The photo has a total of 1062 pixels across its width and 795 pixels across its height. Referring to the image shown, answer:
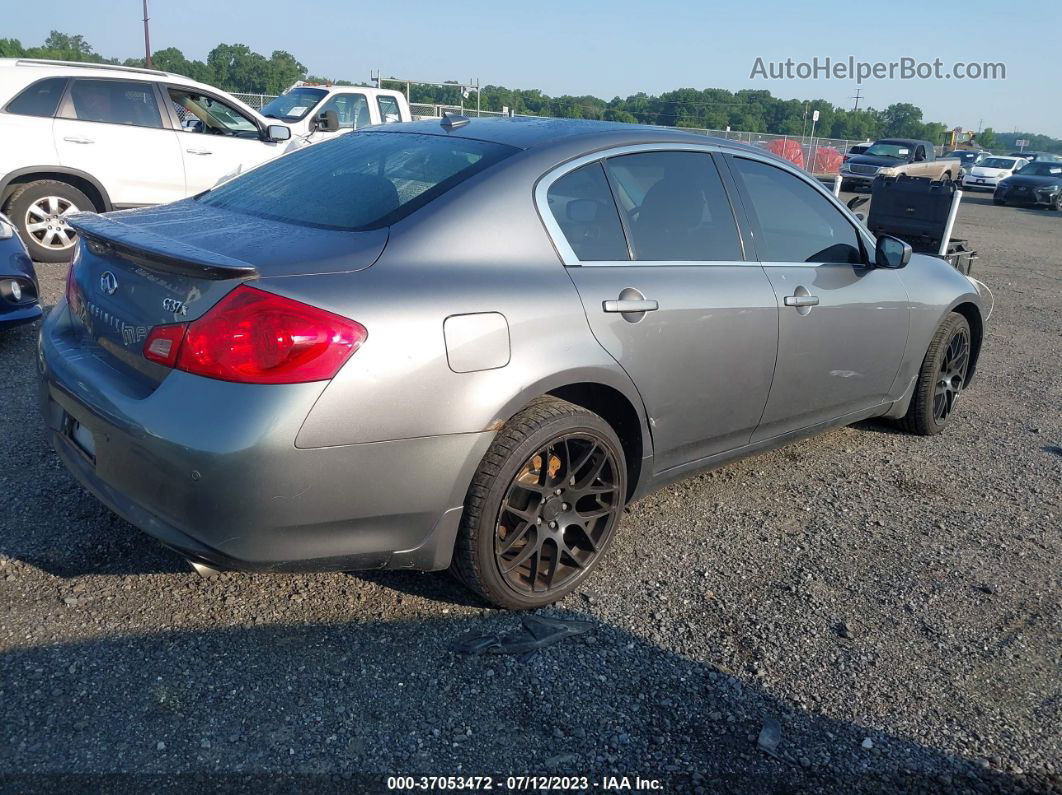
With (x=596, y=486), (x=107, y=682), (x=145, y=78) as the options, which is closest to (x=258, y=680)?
(x=107, y=682)

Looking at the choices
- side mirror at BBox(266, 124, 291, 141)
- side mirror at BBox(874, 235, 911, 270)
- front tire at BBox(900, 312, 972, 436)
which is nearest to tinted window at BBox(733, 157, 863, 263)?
side mirror at BBox(874, 235, 911, 270)

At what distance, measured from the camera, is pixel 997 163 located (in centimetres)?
3619

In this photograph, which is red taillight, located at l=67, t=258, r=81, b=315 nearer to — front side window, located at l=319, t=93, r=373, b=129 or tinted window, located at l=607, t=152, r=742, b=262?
tinted window, located at l=607, t=152, r=742, b=262

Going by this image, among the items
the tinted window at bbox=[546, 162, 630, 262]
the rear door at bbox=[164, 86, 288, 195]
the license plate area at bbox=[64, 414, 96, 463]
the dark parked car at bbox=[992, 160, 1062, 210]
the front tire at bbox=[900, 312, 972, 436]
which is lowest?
the dark parked car at bbox=[992, 160, 1062, 210]

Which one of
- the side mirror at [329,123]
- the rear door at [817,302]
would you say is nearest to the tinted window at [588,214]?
the rear door at [817,302]

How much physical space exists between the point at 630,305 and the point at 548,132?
774 mm

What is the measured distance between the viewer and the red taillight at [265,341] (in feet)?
7.82

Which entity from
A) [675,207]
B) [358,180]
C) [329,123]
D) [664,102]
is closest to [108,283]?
[358,180]

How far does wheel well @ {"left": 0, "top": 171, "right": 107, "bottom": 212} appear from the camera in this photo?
26.0ft

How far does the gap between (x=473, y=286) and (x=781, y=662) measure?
159 cm

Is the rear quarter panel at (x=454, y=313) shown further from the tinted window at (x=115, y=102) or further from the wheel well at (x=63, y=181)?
the tinted window at (x=115, y=102)

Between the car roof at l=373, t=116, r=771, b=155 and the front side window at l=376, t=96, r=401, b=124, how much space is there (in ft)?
34.4

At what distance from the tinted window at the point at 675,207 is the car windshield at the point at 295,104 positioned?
35.9 ft

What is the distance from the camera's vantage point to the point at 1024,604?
3.41m
